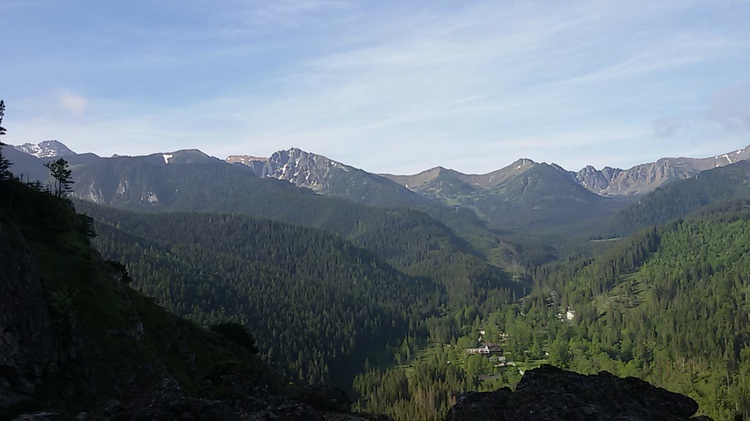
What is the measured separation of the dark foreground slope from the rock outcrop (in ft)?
46.4

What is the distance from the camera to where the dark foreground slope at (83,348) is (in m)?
36.7

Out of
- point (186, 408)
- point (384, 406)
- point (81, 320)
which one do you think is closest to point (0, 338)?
point (81, 320)

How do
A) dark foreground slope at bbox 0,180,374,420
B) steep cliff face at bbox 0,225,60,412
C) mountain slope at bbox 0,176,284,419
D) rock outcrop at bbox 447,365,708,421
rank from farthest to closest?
mountain slope at bbox 0,176,284,419
steep cliff face at bbox 0,225,60,412
dark foreground slope at bbox 0,180,374,420
rock outcrop at bbox 447,365,708,421

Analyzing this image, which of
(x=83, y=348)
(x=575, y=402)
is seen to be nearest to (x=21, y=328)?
(x=83, y=348)

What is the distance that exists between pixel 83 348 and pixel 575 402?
55.5m

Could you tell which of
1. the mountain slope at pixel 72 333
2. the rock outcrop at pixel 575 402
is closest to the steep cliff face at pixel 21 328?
the mountain slope at pixel 72 333

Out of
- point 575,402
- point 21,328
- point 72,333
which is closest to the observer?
point 575,402

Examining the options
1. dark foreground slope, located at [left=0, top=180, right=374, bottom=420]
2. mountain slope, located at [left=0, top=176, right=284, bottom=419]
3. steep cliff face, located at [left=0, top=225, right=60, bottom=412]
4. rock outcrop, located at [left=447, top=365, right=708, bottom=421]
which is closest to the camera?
rock outcrop, located at [left=447, top=365, right=708, bottom=421]

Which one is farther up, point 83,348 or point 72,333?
point 72,333

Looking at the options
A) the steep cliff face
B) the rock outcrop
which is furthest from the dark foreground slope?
the rock outcrop

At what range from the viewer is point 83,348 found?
188 ft

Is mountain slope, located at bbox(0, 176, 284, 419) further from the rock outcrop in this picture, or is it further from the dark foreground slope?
the rock outcrop

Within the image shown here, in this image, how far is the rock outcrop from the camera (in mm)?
35844

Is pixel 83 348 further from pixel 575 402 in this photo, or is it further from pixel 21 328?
pixel 575 402
